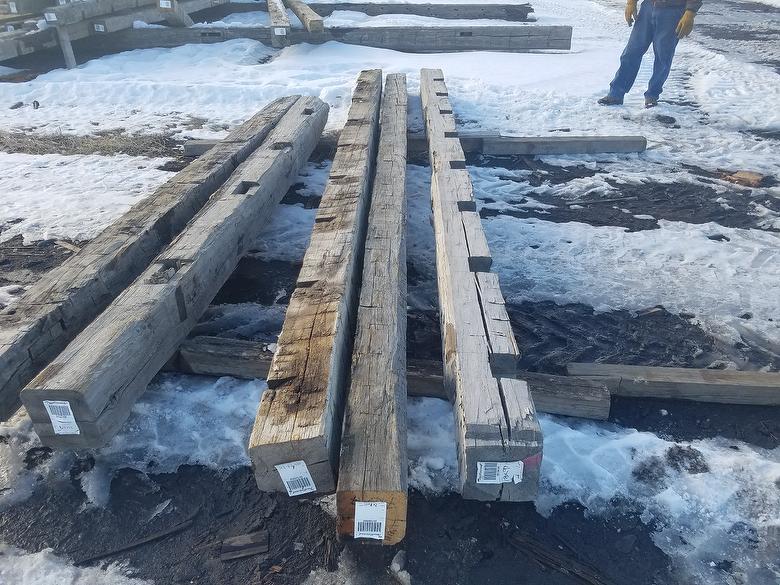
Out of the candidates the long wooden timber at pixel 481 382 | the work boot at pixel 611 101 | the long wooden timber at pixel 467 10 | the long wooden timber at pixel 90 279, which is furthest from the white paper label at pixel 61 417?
the long wooden timber at pixel 467 10

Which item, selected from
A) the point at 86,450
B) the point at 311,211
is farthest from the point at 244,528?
the point at 311,211

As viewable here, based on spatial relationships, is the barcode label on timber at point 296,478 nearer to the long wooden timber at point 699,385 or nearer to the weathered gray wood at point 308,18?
the long wooden timber at point 699,385

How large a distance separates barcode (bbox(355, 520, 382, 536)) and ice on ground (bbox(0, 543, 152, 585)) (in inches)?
34.3

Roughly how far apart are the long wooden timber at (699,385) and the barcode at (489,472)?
3.72 feet

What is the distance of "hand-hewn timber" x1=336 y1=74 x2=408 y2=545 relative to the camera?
221 cm

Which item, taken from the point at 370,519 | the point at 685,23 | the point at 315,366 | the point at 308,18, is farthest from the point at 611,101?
the point at 370,519

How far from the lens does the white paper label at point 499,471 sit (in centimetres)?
232

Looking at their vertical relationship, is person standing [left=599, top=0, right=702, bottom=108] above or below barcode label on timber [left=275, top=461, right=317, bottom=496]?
above

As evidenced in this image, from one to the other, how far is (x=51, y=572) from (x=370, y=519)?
4.29ft

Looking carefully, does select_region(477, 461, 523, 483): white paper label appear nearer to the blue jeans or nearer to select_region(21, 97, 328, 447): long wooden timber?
select_region(21, 97, 328, 447): long wooden timber

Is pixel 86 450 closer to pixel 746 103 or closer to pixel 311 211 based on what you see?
pixel 311 211

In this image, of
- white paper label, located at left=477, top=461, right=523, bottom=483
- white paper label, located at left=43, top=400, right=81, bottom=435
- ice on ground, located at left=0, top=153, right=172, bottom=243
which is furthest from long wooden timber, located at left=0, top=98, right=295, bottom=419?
white paper label, located at left=477, top=461, right=523, bottom=483

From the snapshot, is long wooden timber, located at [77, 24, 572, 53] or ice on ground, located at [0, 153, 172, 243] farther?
long wooden timber, located at [77, 24, 572, 53]

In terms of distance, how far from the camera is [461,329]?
2863 mm
